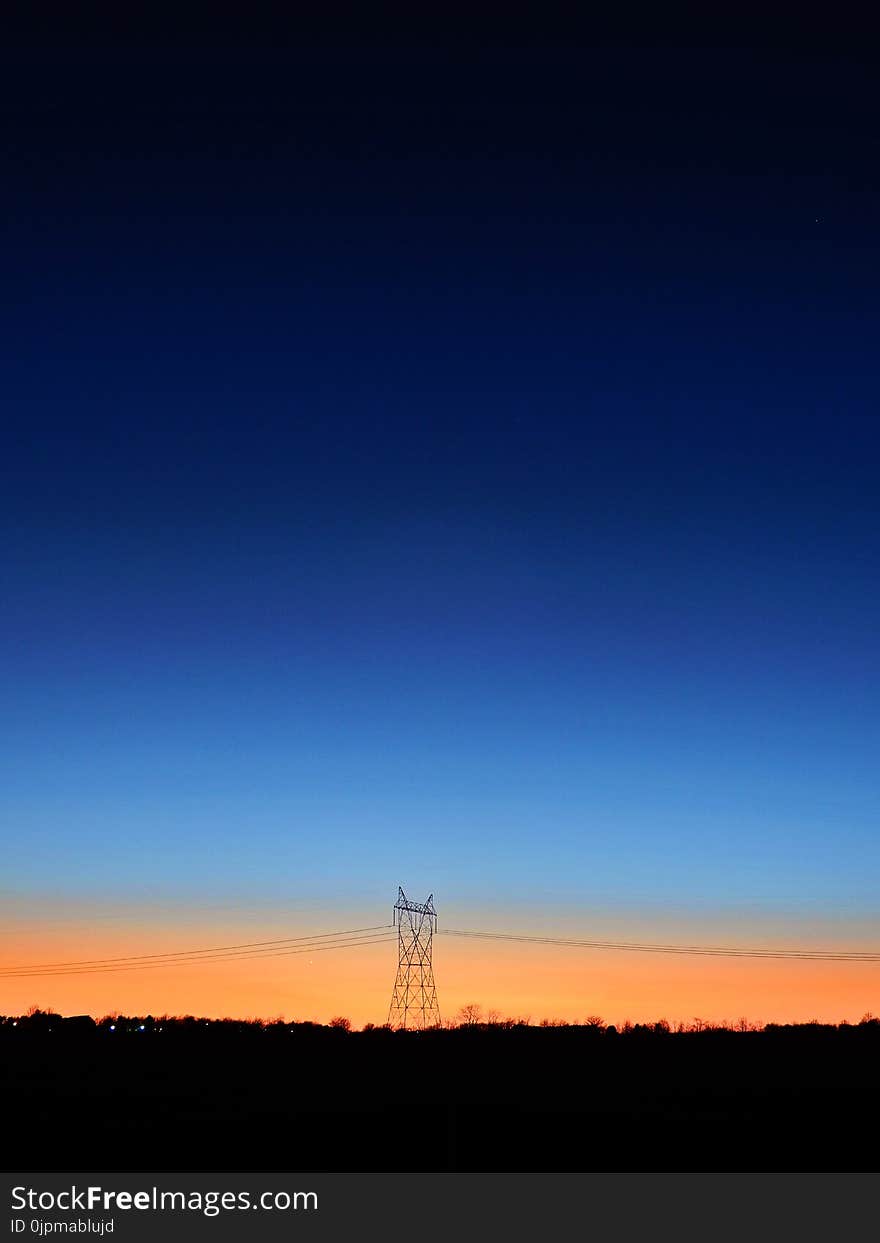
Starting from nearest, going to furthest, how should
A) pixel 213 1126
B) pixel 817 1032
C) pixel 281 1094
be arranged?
pixel 213 1126 → pixel 281 1094 → pixel 817 1032

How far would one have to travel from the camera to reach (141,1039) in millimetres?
83625

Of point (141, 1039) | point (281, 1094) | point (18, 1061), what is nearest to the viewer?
point (281, 1094)

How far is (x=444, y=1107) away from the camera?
37375mm

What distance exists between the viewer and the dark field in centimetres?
2766

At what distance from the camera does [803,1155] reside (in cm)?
2864

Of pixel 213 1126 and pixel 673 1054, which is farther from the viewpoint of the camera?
pixel 673 1054

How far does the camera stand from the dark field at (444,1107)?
2766cm

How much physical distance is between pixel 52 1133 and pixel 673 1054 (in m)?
48.7
